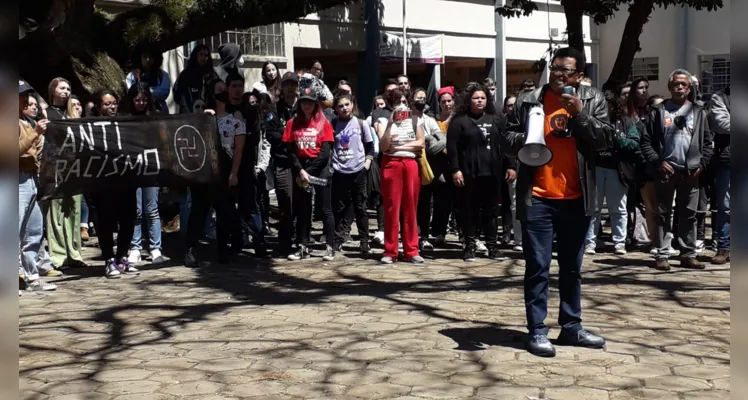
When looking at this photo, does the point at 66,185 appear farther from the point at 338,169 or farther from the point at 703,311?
the point at 703,311

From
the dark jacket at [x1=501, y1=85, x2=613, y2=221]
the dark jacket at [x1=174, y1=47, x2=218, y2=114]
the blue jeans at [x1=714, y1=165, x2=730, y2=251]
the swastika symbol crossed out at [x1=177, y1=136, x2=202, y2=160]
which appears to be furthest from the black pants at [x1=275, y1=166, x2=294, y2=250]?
the blue jeans at [x1=714, y1=165, x2=730, y2=251]

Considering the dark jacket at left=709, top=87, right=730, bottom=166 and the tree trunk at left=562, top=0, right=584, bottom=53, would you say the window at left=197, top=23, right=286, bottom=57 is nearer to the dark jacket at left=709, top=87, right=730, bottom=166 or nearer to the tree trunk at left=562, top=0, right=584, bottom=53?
the tree trunk at left=562, top=0, right=584, bottom=53

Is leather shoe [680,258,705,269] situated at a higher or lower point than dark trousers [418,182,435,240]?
lower

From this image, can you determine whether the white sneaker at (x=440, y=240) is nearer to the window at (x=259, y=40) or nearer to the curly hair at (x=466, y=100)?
→ the curly hair at (x=466, y=100)

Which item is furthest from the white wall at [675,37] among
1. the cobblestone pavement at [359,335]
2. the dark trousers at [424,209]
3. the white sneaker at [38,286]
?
the white sneaker at [38,286]

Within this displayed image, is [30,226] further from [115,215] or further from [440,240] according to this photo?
[440,240]

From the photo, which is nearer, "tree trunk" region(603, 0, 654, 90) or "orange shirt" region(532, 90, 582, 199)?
"orange shirt" region(532, 90, 582, 199)

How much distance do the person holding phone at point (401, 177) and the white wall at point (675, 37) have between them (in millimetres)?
20102

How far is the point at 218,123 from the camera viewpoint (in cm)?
1038

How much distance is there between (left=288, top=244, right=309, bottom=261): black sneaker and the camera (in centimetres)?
1074

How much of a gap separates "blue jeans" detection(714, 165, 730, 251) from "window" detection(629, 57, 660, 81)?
20.7 meters

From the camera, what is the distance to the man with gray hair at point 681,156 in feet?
31.7

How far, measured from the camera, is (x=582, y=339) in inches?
249

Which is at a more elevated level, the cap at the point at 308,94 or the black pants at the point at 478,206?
the cap at the point at 308,94
